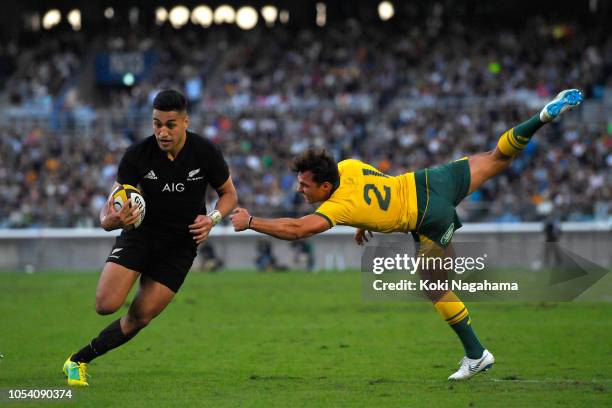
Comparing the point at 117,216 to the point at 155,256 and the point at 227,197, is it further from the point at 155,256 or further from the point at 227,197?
the point at 227,197

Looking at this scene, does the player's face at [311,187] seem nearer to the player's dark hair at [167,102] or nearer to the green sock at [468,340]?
the player's dark hair at [167,102]

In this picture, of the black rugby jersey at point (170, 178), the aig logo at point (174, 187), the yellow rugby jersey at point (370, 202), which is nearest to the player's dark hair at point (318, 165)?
the yellow rugby jersey at point (370, 202)

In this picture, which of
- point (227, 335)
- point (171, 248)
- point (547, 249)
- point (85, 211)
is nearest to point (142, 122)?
point (85, 211)

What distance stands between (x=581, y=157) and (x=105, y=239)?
13983 millimetres

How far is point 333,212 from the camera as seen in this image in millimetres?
9008

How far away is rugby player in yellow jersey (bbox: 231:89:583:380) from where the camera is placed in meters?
8.96

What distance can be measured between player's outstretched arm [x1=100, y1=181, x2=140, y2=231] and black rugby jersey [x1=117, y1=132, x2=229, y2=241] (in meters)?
0.34

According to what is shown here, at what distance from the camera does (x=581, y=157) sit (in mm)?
31500

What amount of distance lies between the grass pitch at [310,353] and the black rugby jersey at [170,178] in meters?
1.46

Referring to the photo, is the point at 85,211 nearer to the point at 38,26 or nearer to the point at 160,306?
the point at 38,26

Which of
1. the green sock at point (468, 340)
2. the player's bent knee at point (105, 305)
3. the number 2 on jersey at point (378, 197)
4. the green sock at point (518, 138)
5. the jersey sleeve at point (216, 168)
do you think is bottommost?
the green sock at point (468, 340)

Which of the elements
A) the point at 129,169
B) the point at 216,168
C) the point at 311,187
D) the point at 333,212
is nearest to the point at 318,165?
the point at 311,187

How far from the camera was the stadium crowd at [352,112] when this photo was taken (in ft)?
101

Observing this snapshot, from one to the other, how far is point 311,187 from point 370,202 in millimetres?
527
